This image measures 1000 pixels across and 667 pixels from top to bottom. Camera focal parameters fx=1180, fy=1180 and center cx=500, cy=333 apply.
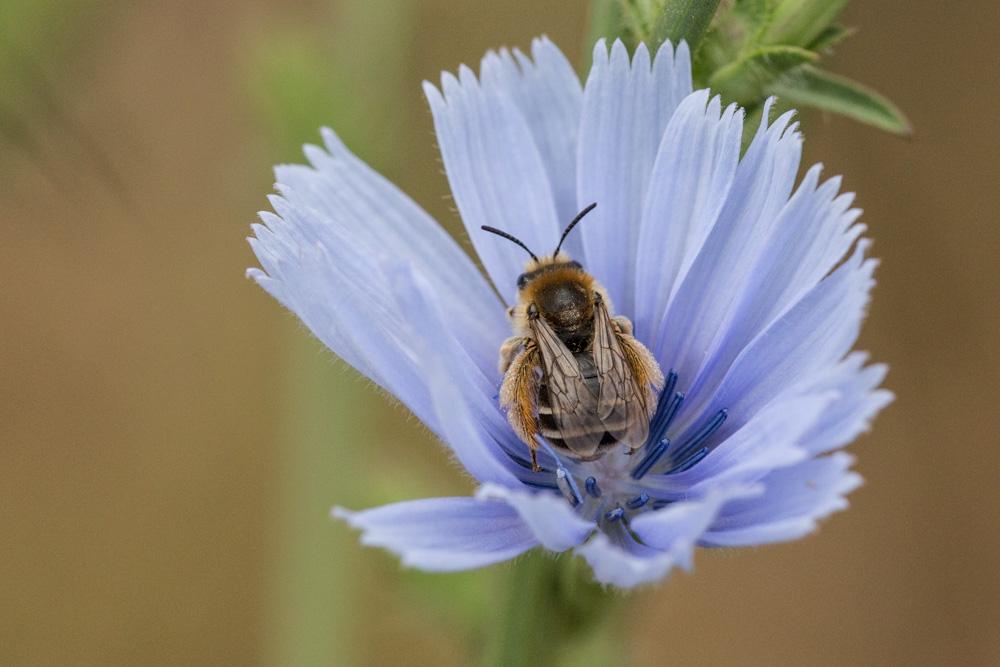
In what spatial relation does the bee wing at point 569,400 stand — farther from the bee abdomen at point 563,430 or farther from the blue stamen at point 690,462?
the blue stamen at point 690,462

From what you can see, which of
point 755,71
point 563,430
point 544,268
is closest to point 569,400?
point 563,430

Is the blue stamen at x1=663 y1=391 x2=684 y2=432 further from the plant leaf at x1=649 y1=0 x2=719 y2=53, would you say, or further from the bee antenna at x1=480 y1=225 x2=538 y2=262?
the plant leaf at x1=649 y1=0 x2=719 y2=53

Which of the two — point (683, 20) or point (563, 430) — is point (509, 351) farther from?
point (683, 20)

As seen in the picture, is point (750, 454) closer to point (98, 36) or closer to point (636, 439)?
point (636, 439)

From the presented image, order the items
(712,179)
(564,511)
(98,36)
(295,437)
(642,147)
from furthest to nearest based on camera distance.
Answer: (295,437), (98,36), (642,147), (712,179), (564,511)

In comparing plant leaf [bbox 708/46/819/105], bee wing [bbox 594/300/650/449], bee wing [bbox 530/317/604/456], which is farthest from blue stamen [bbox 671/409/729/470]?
plant leaf [bbox 708/46/819/105]

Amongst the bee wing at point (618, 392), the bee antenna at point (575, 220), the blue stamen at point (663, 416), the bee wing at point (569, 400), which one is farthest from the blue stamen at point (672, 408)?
the bee antenna at point (575, 220)

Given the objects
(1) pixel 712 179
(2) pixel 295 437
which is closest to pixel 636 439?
(1) pixel 712 179
